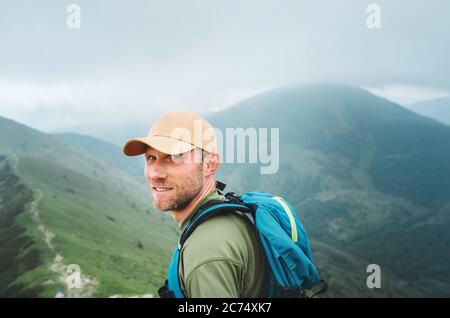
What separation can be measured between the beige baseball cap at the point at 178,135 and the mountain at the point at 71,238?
3807 cm

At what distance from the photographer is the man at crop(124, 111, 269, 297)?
3.53 metres

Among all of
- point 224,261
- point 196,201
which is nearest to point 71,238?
point 196,201

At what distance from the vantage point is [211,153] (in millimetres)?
4926

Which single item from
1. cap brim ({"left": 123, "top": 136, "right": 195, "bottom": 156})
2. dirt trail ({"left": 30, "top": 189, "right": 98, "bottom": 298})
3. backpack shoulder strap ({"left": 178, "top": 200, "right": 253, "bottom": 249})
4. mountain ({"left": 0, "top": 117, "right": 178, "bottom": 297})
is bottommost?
mountain ({"left": 0, "top": 117, "right": 178, "bottom": 297})

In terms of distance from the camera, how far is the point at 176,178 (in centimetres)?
466

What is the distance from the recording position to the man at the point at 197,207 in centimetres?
353

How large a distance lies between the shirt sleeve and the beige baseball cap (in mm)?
1492

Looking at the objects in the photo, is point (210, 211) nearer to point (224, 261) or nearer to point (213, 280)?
point (224, 261)

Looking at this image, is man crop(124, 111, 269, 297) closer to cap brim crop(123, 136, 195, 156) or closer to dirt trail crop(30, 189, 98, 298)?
cap brim crop(123, 136, 195, 156)

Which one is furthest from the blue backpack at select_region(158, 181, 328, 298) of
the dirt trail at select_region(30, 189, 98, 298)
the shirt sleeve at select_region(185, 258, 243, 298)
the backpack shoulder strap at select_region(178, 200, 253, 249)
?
the dirt trail at select_region(30, 189, 98, 298)

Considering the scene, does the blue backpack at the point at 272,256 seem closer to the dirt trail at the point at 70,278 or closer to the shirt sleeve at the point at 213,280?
the shirt sleeve at the point at 213,280

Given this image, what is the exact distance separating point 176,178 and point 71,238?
239 ft

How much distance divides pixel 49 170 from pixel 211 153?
158443 mm
